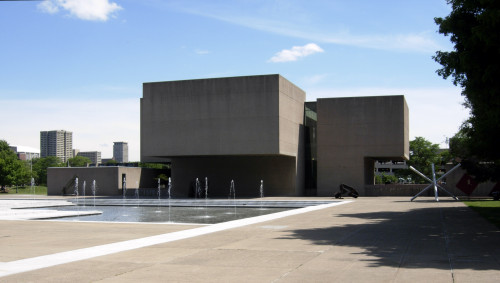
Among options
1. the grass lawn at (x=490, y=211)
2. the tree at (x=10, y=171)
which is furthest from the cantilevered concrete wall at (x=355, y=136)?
the tree at (x=10, y=171)

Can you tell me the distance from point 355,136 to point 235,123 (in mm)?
12136

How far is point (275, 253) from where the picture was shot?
10.8m

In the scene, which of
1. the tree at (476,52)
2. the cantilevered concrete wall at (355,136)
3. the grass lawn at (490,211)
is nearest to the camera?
the tree at (476,52)

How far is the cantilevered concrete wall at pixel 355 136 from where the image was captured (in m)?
49.5

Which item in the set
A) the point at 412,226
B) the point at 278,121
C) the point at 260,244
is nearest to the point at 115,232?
the point at 260,244

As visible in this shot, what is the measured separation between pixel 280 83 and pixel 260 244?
34881mm

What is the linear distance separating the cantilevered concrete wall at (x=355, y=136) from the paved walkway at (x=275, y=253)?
32.9m

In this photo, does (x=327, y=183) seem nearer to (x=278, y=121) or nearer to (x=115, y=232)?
(x=278, y=121)

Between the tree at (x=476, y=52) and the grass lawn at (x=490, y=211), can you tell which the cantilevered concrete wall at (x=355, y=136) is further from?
the tree at (x=476, y=52)

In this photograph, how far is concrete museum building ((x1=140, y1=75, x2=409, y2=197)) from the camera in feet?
153

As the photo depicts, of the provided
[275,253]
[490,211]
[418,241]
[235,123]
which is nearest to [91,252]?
[275,253]

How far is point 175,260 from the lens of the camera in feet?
32.7

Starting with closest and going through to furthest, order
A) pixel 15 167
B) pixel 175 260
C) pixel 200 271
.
A: pixel 200 271
pixel 175 260
pixel 15 167

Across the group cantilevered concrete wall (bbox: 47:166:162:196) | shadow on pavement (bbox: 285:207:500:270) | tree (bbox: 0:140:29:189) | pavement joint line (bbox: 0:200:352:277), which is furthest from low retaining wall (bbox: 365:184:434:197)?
tree (bbox: 0:140:29:189)
